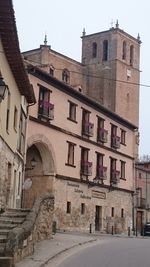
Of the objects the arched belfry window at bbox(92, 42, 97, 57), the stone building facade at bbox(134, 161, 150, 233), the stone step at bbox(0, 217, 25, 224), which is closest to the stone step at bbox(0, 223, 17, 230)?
the stone step at bbox(0, 217, 25, 224)

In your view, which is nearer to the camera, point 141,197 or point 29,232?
point 29,232

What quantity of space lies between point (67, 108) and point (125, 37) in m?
35.4

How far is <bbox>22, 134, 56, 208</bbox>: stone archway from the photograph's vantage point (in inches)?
1444

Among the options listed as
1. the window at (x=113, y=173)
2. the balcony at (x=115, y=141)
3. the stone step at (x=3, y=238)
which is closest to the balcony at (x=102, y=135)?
the balcony at (x=115, y=141)

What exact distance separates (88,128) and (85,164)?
2793mm

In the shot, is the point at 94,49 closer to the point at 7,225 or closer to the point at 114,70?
the point at 114,70

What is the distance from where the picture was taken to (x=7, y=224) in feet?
49.7

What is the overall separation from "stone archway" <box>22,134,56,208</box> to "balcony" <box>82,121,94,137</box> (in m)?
4.95

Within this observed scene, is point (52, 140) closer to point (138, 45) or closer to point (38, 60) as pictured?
point (38, 60)

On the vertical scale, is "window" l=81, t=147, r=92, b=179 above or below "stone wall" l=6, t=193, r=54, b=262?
above

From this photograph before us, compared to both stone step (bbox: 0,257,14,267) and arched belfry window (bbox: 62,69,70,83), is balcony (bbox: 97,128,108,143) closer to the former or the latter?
arched belfry window (bbox: 62,69,70,83)

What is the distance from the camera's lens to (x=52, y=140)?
3700 cm

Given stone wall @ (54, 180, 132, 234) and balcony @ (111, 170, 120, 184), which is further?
balcony @ (111, 170, 120, 184)

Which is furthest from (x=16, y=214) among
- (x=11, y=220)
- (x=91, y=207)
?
(x=91, y=207)
